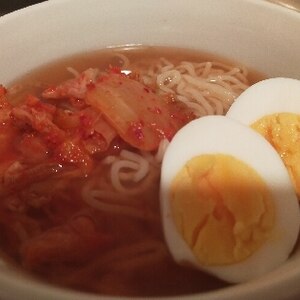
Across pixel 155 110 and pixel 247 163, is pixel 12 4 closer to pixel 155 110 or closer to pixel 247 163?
pixel 155 110

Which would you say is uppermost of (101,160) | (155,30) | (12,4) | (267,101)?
(12,4)

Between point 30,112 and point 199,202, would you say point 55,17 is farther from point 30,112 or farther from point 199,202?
point 199,202

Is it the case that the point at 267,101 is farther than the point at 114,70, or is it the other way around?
the point at 114,70

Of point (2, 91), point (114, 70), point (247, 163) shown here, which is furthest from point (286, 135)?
point (2, 91)

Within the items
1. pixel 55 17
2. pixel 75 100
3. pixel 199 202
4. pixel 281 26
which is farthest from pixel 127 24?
pixel 199 202

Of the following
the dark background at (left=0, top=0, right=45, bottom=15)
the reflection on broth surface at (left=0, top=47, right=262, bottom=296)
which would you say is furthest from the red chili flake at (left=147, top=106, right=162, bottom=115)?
the dark background at (left=0, top=0, right=45, bottom=15)

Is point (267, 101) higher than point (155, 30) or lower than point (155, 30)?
lower

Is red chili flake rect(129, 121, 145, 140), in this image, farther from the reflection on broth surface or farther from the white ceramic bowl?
the white ceramic bowl
